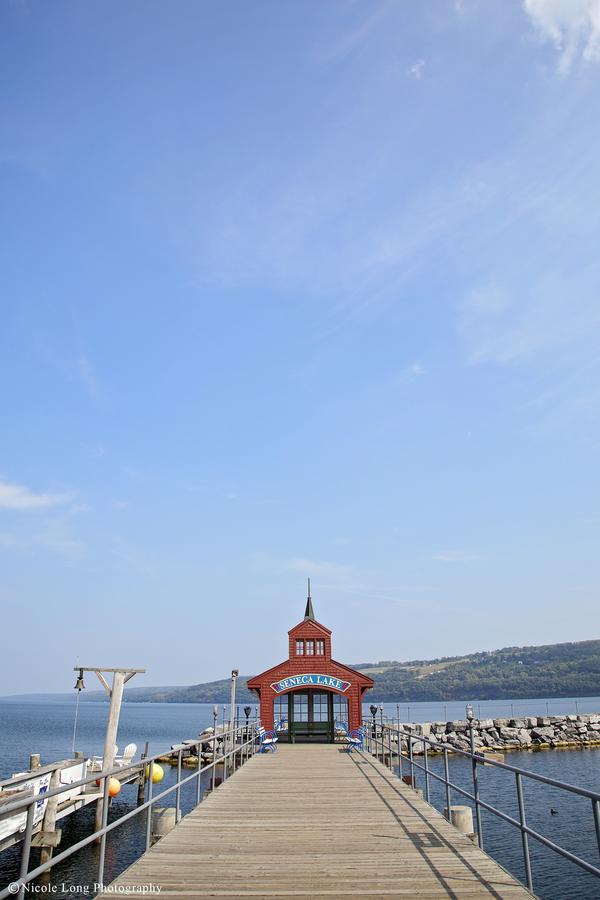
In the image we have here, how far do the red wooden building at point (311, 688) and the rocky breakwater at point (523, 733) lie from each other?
17542mm

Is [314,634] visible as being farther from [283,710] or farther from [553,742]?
[553,742]

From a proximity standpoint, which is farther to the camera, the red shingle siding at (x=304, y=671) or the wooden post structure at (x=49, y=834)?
the red shingle siding at (x=304, y=671)

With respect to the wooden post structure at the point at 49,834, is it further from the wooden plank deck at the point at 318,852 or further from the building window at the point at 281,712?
the building window at the point at 281,712

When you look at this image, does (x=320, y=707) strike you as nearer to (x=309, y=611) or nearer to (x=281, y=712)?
(x=281, y=712)

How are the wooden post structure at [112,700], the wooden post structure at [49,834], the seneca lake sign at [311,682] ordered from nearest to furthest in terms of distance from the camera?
the wooden post structure at [49,834] → the wooden post structure at [112,700] → the seneca lake sign at [311,682]

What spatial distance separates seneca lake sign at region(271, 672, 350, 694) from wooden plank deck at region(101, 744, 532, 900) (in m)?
13.1

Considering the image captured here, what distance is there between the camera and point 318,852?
8312 mm

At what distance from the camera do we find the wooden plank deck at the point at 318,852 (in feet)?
22.4

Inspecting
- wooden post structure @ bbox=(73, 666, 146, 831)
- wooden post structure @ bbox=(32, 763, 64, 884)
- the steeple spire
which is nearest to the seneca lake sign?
the steeple spire

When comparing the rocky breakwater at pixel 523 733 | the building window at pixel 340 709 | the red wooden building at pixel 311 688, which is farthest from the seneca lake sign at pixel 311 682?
the rocky breakwater at pixel 523 733

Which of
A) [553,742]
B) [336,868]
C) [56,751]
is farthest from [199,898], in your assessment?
[56,751]

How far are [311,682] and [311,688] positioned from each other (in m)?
0.40

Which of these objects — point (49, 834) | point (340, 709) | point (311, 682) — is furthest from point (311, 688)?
point (49, 834)

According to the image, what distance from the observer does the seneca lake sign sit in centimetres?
2652
